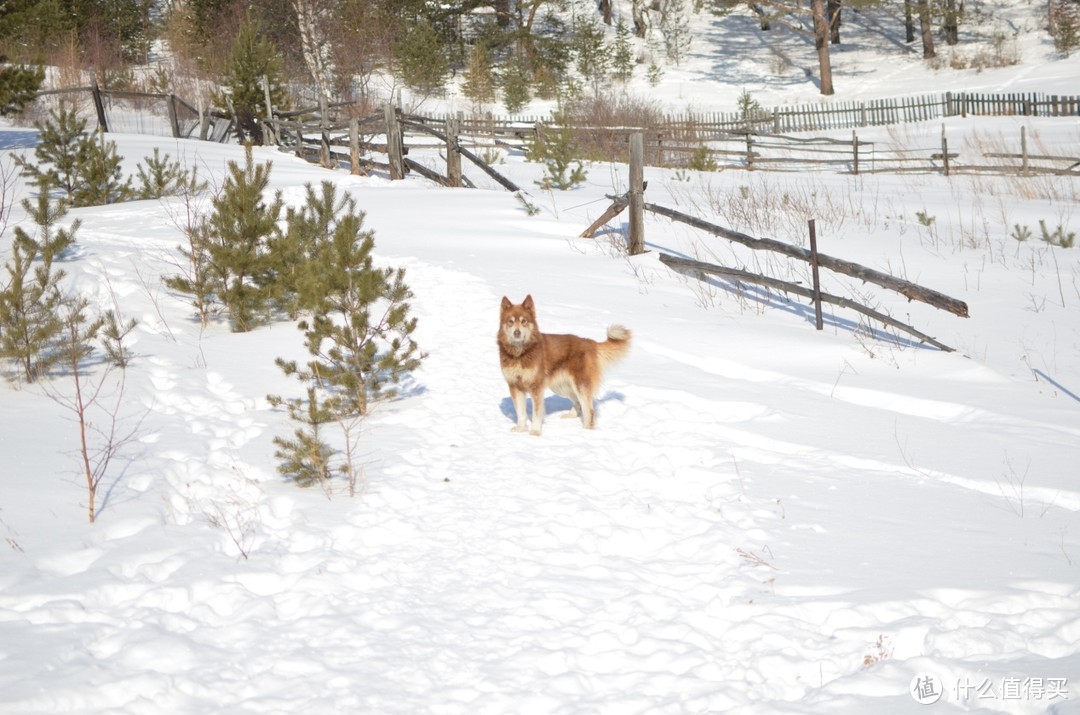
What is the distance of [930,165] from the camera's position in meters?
24.0

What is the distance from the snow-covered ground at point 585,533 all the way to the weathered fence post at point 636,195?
278cm

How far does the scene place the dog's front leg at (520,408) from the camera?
6203 millimetres

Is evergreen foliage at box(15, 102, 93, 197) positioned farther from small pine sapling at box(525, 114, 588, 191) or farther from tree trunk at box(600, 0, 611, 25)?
tree trunk at box(600, 0, 611, 25)

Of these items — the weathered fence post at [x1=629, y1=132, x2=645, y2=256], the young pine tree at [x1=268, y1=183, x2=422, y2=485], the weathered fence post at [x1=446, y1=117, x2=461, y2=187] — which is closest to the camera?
the young pine tree at [x1=268, y1=183, x2=422, y2=485]

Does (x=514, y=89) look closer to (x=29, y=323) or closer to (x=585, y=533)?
(x=29, y=323)

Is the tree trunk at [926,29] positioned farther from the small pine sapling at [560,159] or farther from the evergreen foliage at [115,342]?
the evergreen foliage at [115,342]

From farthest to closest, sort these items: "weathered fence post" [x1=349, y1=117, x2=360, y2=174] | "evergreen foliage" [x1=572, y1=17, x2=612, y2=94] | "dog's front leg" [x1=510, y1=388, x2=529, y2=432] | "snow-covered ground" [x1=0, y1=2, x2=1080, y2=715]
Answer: "evergreen foliage" [x1=572, y1=17, x2=612, y2=94], "weathered fence post" [x1=349, y1=117, x2=360, y2=174], "dog's front leg" [x1=510, y1=388, x2=529, y2=432], "snow-covered ground" [x1=0, y1=2, x2=1080, y2=715]

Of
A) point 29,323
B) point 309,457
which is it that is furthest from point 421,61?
point 309,457

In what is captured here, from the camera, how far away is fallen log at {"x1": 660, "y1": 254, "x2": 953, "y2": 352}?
7.88 metres

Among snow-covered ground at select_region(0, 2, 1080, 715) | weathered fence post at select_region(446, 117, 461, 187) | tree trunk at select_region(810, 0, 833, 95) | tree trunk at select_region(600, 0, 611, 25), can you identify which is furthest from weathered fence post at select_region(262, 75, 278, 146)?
tree trunk at select_region(600, 0, 611, 25)

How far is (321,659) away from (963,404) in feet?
16.9

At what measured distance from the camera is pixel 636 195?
1173 centimetres

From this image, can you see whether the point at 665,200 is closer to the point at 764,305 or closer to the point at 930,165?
the point at 764,305

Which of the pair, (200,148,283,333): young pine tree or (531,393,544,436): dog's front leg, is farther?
(200,148,283,333): young pine tree
